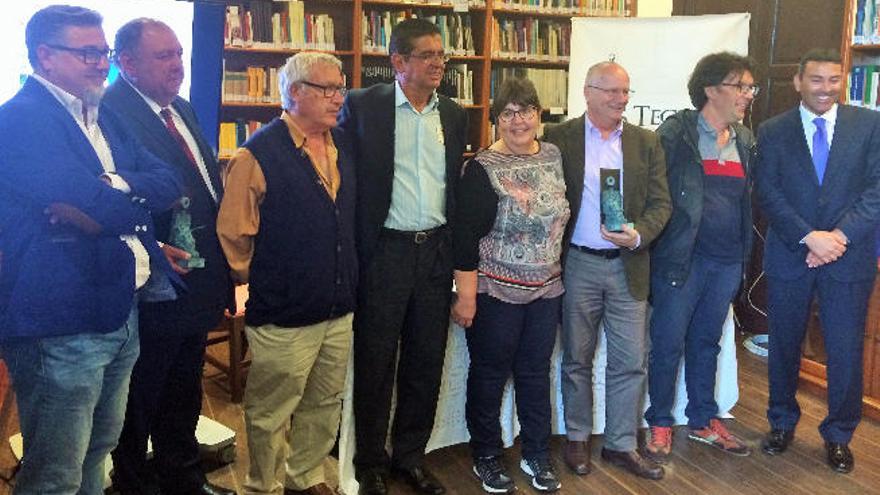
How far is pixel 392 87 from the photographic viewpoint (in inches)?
95.0

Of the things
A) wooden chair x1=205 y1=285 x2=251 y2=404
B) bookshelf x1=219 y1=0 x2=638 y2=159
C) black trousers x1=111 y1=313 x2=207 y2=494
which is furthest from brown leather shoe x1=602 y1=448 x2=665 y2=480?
bookshelf x1=219 y1=0 x2=638 y2=159

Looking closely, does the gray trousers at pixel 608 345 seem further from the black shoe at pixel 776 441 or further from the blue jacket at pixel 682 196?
→ the black shoe at pixel 776 441

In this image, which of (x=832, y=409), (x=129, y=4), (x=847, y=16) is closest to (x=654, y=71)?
(x=847, y=16)

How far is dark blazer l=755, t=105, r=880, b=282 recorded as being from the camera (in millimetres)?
2760

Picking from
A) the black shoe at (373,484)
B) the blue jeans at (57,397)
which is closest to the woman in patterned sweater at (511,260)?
the black shoe at (373,484)

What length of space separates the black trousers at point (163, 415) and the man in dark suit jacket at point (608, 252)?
1.26 metres

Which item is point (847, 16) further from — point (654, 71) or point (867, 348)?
point (867, 348)

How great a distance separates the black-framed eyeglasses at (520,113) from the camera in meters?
2.39

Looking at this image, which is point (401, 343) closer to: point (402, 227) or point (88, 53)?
point (402, 227)

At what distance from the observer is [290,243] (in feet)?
6.96

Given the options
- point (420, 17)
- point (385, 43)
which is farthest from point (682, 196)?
point (420, 17)

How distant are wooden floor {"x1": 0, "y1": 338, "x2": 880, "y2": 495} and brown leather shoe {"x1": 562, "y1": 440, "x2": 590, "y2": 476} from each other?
0.03 m

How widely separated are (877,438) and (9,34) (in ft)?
12.3

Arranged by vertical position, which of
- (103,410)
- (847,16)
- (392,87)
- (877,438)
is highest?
(847,16)
